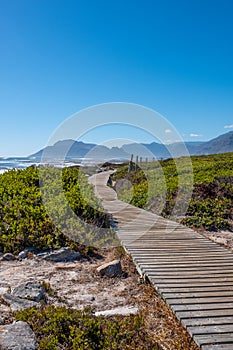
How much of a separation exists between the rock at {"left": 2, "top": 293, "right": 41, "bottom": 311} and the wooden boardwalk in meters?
1.86

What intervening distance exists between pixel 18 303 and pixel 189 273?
2.80m

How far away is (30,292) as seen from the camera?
5.32 m

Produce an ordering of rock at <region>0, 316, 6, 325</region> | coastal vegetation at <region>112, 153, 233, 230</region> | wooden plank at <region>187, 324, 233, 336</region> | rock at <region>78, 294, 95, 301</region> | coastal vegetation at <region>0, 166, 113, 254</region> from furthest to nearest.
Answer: coastal vegetation at <region>112, 153, 233, 230</region> → coastal vegetation at <region>0, 166, 113, 254</region> → rock at <region>78, 294, 95, 301</region> → rock at <region>0, 316, 6, 325</region> → wooden plank at <region>187, 324, 233, 336</region>

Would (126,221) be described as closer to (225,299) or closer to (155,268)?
(155,268)

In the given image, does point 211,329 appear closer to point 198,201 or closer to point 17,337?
point 17,337

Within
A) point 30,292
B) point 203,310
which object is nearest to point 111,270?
point 30,292

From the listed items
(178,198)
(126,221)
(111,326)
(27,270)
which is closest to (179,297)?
(111,326)

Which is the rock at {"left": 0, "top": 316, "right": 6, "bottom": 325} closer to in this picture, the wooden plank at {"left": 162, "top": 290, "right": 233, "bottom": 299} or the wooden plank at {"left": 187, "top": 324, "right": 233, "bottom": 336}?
the wooden plank at {"left": 162, "top": 290, "right": 233, "bottom": 299}

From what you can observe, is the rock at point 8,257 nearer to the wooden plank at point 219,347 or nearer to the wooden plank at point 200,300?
the wooden plank at point 200,300

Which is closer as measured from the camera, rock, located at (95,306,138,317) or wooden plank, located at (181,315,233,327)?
wooden plank, located at (181,315,233,327)

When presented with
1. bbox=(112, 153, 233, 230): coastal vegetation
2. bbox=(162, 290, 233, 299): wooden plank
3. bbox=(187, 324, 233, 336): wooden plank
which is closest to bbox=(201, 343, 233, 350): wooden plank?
bbox=(187, 324, 233, 336): wooden plank

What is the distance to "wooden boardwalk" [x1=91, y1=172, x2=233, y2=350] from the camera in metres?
4.19

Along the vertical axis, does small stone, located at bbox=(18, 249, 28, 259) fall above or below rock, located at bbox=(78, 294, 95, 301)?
above

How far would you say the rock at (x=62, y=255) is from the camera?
25.3 ft
